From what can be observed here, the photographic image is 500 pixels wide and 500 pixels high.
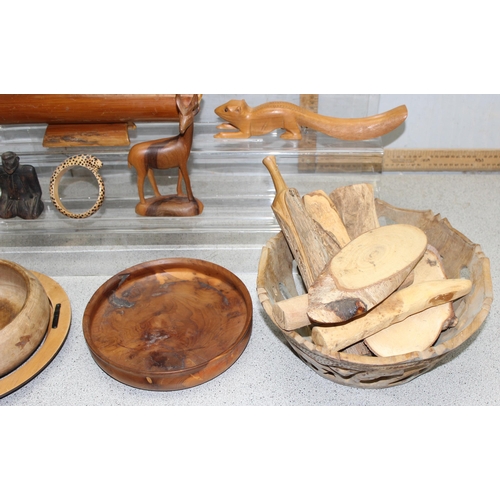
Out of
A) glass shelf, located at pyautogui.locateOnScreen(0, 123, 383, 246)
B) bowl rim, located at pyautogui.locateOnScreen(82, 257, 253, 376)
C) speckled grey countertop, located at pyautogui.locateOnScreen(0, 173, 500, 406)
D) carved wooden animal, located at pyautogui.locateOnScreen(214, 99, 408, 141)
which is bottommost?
speckled grey countertop, located at pyautogui.locateOnScreen(0, 173, 500, 406)

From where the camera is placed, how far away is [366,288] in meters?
0.91

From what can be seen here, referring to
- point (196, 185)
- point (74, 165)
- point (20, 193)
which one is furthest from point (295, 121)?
point (20, 193)

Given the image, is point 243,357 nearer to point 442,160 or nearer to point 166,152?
point 166,152

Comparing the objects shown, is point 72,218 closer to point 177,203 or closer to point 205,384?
point 177,203

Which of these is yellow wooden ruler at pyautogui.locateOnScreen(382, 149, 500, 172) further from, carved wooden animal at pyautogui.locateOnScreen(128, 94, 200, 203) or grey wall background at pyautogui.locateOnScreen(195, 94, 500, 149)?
carved wooden animal at pyautogui.locateOnScreen(128, 94, 200, 203)

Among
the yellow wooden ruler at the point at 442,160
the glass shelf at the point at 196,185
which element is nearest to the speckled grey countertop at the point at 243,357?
the glass shelf at the point at 196,185

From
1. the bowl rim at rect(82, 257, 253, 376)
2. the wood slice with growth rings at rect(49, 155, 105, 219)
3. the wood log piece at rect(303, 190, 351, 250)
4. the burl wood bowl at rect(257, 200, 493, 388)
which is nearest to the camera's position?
the burl wood bowl at rect(257, 200, 493, 388)

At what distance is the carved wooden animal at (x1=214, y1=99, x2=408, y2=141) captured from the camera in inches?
53.8

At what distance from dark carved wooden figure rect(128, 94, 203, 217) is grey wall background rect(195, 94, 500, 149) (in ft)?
1.08

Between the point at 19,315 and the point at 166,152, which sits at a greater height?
the point at 166,152

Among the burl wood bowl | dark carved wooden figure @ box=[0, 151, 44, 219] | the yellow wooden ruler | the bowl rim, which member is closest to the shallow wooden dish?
the bowl rim

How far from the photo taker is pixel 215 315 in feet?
3.84

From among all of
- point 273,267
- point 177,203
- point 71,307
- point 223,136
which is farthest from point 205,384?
point 223,136

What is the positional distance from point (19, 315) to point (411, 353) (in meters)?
0.71
